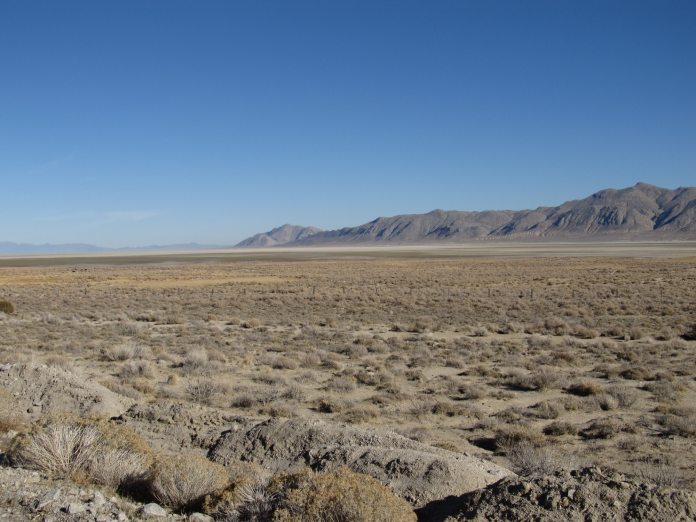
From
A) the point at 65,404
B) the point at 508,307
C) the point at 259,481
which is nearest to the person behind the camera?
the point at 259,481

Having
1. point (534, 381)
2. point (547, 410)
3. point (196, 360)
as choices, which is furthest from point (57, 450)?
point (534, 381)

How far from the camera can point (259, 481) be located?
19.2 ft

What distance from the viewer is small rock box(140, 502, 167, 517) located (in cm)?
535

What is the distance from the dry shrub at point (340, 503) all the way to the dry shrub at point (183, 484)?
3.77ft

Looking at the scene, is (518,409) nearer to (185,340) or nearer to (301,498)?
(301,498)

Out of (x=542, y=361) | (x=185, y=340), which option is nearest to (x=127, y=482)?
(x=542, y=361)

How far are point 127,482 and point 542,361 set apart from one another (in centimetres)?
1301

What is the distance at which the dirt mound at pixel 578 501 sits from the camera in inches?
186

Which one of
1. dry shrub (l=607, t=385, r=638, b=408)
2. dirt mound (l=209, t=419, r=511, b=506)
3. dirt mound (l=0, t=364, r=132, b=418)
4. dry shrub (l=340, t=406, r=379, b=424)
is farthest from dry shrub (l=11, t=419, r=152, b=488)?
dry shrub (l=607, t=385, r=638, b=408)

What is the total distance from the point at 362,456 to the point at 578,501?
2688 mm

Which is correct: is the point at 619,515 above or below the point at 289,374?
above

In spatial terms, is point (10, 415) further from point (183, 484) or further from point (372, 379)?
point (372, 379)

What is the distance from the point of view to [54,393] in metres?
10.4

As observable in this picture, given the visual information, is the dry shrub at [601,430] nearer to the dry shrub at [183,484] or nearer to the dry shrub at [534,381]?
the dry shrub at [534,381]
